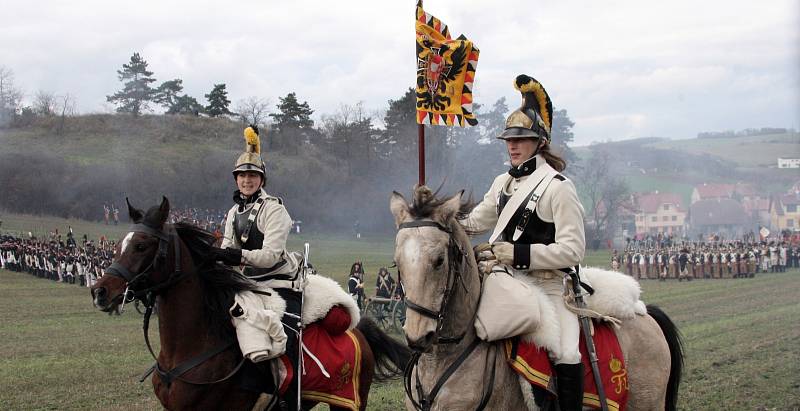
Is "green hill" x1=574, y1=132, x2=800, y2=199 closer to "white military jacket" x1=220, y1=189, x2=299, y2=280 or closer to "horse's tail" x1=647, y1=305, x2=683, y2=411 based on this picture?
"horse's tail" x1=647, y1=305, x2=683, y2=411

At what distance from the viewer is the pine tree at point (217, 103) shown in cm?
5066

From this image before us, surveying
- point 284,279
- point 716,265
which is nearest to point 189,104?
point 716,265

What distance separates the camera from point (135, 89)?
5125cm

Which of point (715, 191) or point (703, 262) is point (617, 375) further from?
point (715, 191)

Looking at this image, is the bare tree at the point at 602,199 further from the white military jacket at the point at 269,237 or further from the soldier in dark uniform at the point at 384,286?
the white military jacket at the point at 269,237

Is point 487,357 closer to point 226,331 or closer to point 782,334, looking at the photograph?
point 226,331

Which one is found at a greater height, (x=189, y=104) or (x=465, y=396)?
(x=189, y=104)

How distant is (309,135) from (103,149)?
12.2 m

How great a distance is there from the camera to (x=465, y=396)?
179 inches

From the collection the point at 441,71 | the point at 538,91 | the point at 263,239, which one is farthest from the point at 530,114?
the point at 263,239

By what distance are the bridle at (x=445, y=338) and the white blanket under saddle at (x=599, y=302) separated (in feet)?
1.35

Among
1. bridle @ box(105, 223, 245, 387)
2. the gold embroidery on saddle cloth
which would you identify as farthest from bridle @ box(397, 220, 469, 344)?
bridle @ box(105, 223, 245, 387)

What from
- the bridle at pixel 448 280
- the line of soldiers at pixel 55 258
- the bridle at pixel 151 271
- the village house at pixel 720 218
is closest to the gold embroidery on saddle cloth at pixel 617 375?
the bridle at pixel 448 280

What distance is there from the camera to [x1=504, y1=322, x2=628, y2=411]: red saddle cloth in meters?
4.79
